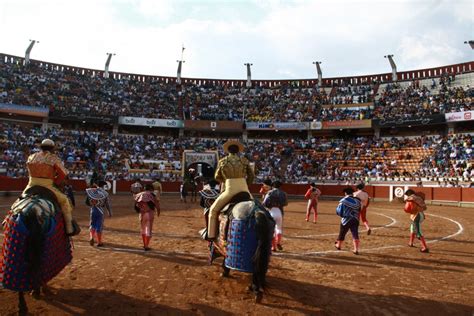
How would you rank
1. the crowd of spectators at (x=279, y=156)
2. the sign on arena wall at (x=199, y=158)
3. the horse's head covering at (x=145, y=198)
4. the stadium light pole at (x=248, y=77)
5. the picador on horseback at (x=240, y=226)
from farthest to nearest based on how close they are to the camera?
the stadium light pole at (x=248, y=77) < the sign on arena wall at (x=199, y=158) < the crowd of spectators at (x=279, y=156) < the horse's head covering at (x=145, y=198) < the picador on horseback at (x=240, y=226)

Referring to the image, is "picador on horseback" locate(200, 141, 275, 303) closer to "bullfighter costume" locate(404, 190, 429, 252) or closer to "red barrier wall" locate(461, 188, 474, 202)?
"bullfighter costume" locate(404, 190, 429, 252)

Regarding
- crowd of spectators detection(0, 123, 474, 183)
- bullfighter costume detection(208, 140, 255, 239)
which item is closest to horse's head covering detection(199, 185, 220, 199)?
bullfighter costume detection(208, 140, 255, 239)

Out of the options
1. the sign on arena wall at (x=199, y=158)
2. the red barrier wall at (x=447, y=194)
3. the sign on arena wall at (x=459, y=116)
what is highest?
the sign on arena wall at (x=459, y=116)

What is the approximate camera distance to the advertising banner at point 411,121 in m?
33.0

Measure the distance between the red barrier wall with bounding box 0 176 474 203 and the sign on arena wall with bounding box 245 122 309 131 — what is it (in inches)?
400

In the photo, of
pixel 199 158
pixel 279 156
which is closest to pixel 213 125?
pixel 199 158

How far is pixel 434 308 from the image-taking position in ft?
15.9

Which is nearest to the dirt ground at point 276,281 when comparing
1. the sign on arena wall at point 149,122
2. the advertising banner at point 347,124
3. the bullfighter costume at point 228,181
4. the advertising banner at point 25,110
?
the bullfighter costume at point 228,181

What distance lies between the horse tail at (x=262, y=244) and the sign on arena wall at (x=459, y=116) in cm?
3306

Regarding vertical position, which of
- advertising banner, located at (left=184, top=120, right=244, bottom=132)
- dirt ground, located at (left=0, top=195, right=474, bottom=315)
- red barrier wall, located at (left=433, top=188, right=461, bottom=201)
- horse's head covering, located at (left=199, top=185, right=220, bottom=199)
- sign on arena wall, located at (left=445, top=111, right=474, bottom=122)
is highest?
sign on arena wall, located at (left=445, top=111, right=474, bottom=122)

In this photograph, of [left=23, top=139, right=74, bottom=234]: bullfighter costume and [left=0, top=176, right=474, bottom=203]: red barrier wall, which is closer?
[left=23, top=139, right=74, bottom=234]: bullfighter costume

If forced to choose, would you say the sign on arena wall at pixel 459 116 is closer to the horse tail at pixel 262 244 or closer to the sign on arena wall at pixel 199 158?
the sign on arena wall at pixel 199 158

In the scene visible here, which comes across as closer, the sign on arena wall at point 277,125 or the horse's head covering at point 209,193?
the horse's head covering at point 209,193

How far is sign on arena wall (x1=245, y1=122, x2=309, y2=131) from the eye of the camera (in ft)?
128
